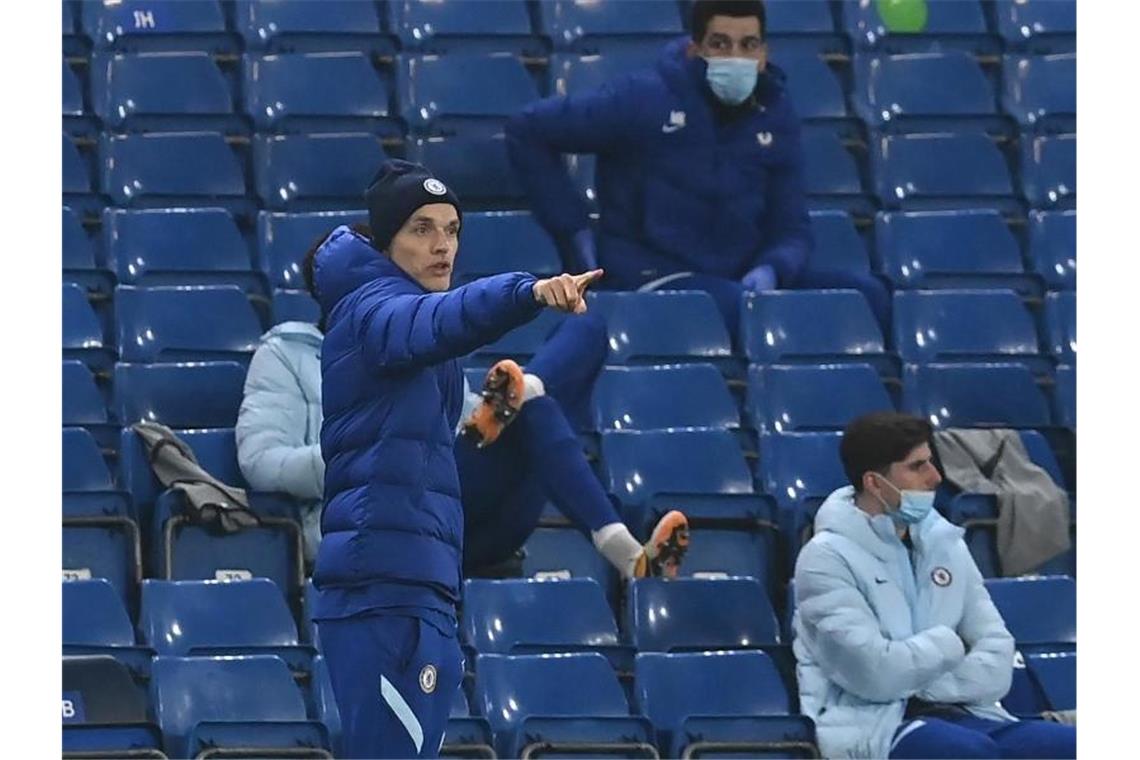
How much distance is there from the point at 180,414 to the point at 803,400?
5.22 feet

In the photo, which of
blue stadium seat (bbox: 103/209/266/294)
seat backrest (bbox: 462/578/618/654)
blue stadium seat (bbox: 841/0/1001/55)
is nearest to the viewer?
seat backrest (bbox: 462/578/618/654)

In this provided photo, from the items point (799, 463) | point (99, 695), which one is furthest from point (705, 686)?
point (99, 695)

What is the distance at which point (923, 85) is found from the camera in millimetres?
8477

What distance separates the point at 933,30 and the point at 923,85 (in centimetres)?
33

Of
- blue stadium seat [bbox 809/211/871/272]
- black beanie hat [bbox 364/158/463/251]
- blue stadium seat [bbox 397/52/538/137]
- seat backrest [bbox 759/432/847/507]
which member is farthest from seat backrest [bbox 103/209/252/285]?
black beanie hat [bbox 364/158/463/251]

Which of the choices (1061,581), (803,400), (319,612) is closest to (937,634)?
(1061,581)

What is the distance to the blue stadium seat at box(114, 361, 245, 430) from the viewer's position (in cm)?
679

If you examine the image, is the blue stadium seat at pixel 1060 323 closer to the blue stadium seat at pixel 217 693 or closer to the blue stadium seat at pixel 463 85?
the blue stadium seat at pixel 463 85

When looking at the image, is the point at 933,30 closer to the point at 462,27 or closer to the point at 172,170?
the point at 462,27

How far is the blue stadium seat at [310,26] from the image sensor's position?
8.20 m

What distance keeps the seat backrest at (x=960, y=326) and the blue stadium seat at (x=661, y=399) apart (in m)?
0.71

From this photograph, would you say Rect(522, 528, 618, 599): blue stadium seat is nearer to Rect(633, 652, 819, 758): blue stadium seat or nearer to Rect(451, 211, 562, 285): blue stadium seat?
Rect(633, 652, 819, 758): blue stadium seat

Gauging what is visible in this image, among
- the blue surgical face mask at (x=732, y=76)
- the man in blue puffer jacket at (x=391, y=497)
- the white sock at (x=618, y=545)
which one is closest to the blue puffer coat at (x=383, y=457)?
the man in blue puffer jacket at (x=391, y=497)

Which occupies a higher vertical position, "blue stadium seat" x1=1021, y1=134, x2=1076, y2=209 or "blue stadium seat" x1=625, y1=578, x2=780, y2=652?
"blue stadium seat" x1=1021, y1=134, x2=1076, y2=209
